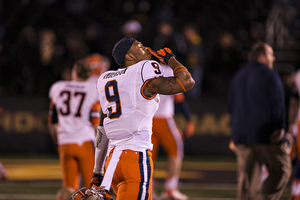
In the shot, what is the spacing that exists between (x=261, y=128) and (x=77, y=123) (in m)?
2.48

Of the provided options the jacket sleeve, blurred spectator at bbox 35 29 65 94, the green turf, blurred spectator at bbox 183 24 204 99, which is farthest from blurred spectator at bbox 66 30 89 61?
the jacket sleeve

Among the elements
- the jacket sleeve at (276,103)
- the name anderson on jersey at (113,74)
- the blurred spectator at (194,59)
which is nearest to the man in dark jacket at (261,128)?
the jacket sleeve at (276,103)

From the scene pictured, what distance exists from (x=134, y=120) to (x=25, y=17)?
48.5 feet

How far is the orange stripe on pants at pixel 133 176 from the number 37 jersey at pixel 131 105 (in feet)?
0.29

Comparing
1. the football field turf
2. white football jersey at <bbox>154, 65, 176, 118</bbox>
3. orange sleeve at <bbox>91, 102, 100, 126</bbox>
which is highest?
orange sleeve at <bbox>91, 102, 100, 126</bbox>

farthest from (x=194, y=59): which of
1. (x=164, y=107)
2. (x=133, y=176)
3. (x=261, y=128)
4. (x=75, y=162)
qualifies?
(x=133, y=176)

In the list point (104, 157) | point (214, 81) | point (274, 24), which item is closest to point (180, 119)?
point (214, 81)

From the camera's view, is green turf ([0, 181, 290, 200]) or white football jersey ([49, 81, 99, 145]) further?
green turf ([0, 181, 290, 200])

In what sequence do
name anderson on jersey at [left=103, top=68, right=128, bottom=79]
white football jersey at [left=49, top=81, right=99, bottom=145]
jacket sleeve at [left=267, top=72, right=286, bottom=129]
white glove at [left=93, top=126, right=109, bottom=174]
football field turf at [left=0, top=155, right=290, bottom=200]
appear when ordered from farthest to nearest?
1. football field turf at [left=0, top=155, right=290, bottom=200]
2. white football jersey at [left=49, top=81, right=99, bottom=145]
3. jacket sleeve at [left=267, top=72, right=286, bottom=129]
4. white glove at [left=93, top=126, right=109, bottom=174]
5. name anderson on jersey at [left=103, top=68, right=128, bottom=79]

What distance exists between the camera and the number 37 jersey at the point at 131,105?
168 inches

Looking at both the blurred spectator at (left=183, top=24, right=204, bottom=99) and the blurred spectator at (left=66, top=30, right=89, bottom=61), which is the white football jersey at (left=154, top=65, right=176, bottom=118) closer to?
the blurred spectator at (left=66, top=30, right=89, bottom=61)

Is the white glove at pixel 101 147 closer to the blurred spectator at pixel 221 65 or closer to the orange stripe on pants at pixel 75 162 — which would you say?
the orange stripe on pants at pixel 75 162

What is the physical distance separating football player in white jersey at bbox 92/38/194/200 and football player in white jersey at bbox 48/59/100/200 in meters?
2.07

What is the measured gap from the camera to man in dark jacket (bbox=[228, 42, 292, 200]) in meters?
6.16
